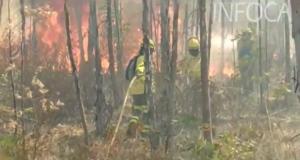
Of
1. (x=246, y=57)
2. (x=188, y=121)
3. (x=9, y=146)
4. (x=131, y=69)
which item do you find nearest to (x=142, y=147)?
(x=9, y=146)

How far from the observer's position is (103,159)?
4.89 meters

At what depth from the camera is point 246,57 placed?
1293 cm

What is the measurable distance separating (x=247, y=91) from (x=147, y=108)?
7023mm

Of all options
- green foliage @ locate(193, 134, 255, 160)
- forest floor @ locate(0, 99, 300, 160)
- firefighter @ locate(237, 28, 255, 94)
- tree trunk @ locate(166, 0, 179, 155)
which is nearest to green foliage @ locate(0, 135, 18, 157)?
forest floor @ locate(0, 99, 300, 160)

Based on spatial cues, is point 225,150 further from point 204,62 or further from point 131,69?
point 131,69

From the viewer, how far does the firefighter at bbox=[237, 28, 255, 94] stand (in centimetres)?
1259

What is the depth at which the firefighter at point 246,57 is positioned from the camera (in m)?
12.6

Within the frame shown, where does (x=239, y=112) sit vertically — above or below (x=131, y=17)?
below

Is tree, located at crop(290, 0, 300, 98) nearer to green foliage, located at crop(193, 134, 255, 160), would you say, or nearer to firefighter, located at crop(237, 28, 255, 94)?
green foliage, located at crop(193, 134, 255, 160)

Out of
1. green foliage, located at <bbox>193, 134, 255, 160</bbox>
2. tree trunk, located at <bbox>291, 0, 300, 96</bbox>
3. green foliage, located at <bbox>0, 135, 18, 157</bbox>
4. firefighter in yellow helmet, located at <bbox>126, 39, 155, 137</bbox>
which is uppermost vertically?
tree trunk, located at <bbox>291, 0, 300, 96</bbox>

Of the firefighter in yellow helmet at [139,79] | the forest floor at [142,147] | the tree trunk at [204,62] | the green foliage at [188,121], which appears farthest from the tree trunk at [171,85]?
the green foliage at [188,121]

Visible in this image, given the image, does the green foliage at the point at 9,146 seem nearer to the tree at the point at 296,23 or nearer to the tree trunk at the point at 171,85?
the tree trunk at the point at 171,85

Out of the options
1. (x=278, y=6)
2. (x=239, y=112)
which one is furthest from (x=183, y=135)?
(x=278, y=6)

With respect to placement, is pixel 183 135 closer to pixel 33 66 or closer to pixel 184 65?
pixel 184 65
